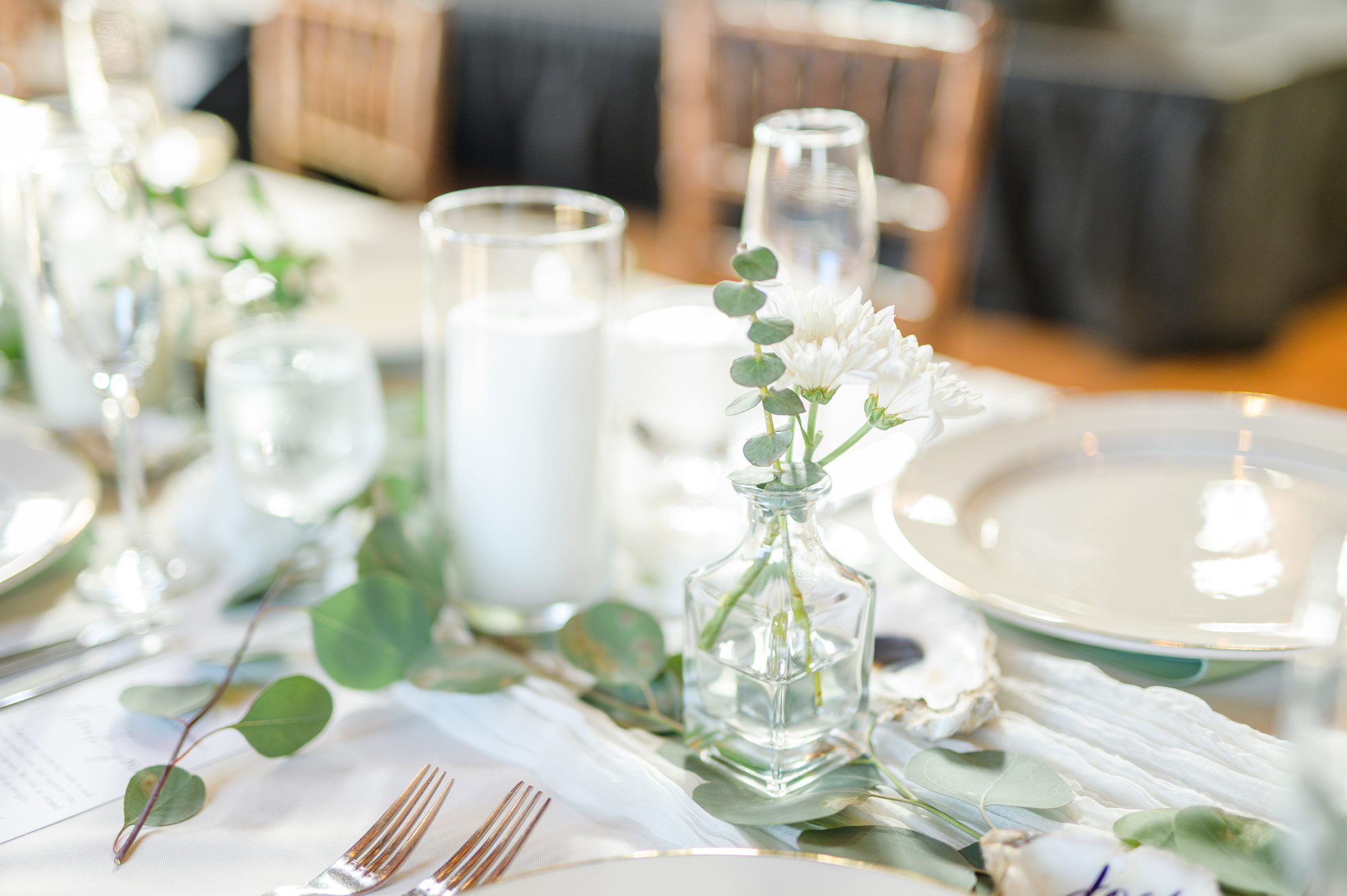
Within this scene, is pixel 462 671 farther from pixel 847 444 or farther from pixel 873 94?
pixel 873 94

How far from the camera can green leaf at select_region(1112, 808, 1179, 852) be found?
0.44 m

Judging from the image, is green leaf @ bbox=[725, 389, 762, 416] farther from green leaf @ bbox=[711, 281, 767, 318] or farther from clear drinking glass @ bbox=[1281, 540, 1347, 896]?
Result: clear drinking glass @ bbox=[1281, 540, 1347, 896]

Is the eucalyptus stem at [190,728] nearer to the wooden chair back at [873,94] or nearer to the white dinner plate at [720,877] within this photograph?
the white dinner plate at [720,877]

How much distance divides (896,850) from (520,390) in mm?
301

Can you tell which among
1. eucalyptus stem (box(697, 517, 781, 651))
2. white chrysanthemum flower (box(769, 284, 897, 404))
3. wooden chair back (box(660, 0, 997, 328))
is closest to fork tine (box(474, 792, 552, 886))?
eucalyptus stem (box(697, 517, 781, 651))

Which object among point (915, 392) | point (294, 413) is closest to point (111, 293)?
point (294, 413)

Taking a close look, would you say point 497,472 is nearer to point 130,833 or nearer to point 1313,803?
point 130,833

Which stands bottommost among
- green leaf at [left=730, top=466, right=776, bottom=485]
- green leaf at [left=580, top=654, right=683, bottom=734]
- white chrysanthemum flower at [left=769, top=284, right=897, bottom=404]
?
green leaf at [left=580, top=654, right=683, bottom=734]

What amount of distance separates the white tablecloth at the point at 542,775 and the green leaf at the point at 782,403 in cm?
17

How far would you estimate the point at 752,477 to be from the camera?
1.54 ft

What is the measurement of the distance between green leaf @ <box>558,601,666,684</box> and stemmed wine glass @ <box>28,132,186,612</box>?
0.86 ft

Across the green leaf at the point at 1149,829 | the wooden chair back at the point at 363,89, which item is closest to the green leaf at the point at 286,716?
the green leaf at the point at 1149,829

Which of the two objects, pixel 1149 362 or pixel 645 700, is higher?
pixel 645 700

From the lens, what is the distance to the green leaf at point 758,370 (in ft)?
1.44
